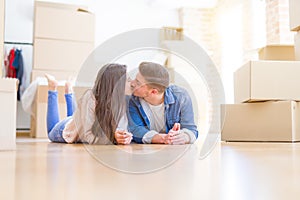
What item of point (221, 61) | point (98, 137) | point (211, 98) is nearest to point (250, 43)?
point (221, 61)

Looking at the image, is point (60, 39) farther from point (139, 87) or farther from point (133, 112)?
A: point (139, 87)

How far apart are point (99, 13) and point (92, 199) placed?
14.3 feet

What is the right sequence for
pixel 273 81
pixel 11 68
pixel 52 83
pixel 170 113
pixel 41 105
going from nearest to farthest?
pixel 170 113, pixel 273 81, pixel 52 83, pixel 41 105, pixel 11 68

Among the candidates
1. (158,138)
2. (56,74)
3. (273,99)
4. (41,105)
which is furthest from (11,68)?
(273,99)

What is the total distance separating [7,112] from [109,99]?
0.46m

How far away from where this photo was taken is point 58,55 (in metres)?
3.63

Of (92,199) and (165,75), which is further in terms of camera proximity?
(165,75)

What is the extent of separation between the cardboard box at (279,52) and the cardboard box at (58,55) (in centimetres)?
187

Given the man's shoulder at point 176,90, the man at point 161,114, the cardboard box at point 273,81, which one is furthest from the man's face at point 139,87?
the cardboard box at point 273,81

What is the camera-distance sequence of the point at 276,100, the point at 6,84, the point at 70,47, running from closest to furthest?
the point at 6,84 → the point at 276,100 → the point at 70,47

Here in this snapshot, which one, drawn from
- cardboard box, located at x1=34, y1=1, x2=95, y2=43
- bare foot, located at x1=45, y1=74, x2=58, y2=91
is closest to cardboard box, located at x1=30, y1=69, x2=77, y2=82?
cardboard box, located at x1=34, y1=1, x2=95, y2=43

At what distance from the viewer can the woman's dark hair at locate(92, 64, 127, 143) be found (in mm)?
1641

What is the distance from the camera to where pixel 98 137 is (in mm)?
1675

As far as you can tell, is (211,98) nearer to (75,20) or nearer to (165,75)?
(165,75)
